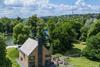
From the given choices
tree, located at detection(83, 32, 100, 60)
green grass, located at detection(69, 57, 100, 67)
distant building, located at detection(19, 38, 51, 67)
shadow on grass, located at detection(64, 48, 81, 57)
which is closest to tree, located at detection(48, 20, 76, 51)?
shadow on grass, located at detection(64, 48, 81, 57)

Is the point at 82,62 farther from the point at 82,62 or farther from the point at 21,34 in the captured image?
the point at 21,34

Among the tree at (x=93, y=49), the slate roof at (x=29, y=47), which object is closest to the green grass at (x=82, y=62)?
the tree at (x=93, y=49)

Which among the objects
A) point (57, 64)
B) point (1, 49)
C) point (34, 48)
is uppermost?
point (1, 49)

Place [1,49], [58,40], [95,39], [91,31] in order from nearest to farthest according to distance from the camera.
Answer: [1,49] → [95,39] → [58,40] → [91,31]

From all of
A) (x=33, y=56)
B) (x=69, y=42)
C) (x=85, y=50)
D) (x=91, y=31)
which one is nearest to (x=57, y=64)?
(x=33, y=56)

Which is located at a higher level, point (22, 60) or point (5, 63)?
point (5, 63)

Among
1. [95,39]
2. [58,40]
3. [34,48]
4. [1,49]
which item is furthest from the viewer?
[58,40]

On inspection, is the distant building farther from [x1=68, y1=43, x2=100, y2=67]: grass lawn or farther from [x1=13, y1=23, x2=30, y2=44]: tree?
[x1=13, y1=23, x2=30, y2=44]: tree

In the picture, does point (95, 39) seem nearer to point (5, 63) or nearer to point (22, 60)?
point (22, 60)

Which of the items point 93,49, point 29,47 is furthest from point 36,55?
point 93,49
